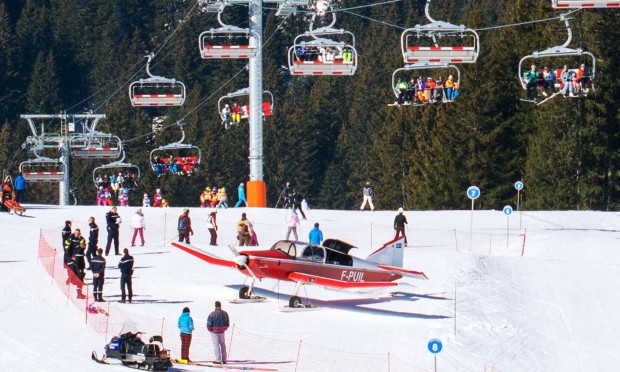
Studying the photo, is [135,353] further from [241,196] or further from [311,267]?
[241,196]

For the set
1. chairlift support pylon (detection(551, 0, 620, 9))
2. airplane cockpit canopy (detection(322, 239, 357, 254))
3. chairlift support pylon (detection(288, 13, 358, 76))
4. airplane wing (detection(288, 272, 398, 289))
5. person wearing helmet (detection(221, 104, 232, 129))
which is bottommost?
airplane wing (detection(288, 272, 398, 289))

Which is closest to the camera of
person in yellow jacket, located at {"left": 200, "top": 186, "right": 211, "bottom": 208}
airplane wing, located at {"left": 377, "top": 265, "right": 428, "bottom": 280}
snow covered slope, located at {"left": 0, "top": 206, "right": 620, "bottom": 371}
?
snow covered slope, located at {"left": 0, "top": 206, "right": 620, "bottom": 371}

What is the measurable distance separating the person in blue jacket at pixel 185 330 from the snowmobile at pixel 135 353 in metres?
0.48

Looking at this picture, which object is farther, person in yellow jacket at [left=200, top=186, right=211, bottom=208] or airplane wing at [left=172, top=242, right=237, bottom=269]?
person in yellow jacket at [left=200, top=186, right=211, bottom=208]

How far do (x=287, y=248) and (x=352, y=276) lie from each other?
72.5 inches

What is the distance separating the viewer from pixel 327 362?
32.2 m

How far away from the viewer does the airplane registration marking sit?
37.9m

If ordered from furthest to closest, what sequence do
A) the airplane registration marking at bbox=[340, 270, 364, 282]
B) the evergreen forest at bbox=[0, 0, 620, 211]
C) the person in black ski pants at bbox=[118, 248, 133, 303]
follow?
1. the evergreen forest at bbox=[0, 0, 620, 211]
2. the airplane registration marking at bbox=[340, 270, 364, 282]
3. the person in black ski pants at bbox=[118, 248, 133, 303]

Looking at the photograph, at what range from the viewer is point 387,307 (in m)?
38.3

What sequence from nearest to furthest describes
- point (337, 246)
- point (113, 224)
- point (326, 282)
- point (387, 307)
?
point (326, 282) → point (387, 307) → point (337, 246) → point (113, 224)

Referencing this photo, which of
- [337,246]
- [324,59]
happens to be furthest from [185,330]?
[324,59]

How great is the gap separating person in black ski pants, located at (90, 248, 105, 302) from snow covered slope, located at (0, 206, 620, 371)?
466 millimetres

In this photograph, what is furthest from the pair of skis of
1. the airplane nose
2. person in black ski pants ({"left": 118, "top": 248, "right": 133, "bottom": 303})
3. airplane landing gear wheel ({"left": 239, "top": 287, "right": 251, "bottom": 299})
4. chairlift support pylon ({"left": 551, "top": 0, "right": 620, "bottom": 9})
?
chairlift support pylon ({"left": 551, "top": 0, "right": 620, "bottom": 9})

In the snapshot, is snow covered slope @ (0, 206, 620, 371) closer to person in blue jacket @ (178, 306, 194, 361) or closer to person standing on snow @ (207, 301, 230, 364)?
person standing on snow @ (207, 301, 230, 364)
